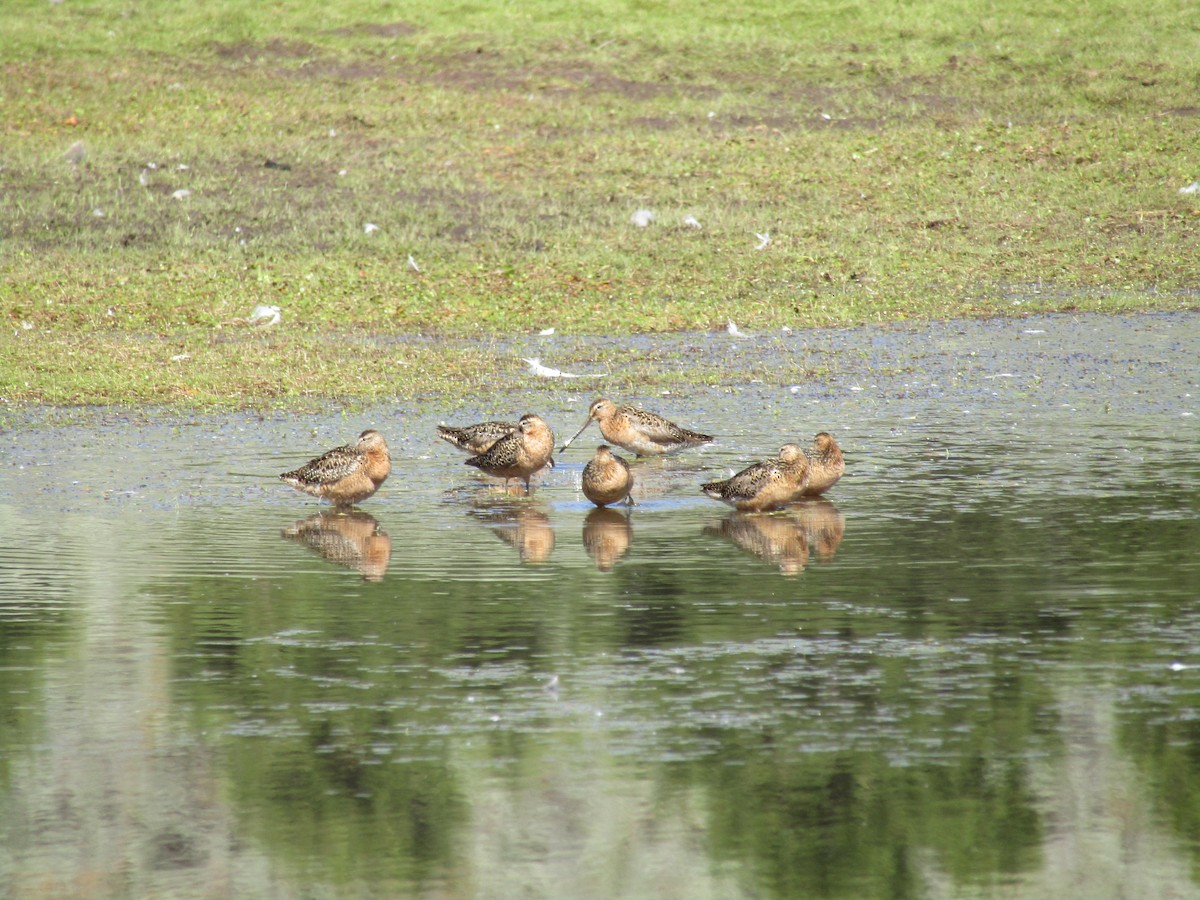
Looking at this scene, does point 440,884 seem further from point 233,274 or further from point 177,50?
point 177,50

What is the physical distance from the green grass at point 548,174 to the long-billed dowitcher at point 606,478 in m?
5.49

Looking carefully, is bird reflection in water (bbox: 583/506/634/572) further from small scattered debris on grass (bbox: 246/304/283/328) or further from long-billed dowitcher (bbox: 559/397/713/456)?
A: small scattered debris on grass (bbox: 246/304/283/328)

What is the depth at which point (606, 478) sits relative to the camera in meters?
12.7

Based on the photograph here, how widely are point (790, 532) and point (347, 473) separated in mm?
2949

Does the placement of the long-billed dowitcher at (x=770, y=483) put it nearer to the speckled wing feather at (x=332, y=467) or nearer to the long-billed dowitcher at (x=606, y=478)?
the long-billed dowitcher at (x=606, y=478)

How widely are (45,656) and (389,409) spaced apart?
27.3 ft

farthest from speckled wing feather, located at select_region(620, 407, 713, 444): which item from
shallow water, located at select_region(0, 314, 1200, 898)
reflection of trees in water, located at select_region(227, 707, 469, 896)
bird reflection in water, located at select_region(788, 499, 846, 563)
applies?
reflection of trees in water, located at select_region(227, 707, 469, 896)

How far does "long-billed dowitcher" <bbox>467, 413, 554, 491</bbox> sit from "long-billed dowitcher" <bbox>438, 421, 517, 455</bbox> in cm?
45

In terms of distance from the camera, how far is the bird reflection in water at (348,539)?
11.0 metres

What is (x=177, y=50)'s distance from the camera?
39.4 meters

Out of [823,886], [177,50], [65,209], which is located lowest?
[823,886]

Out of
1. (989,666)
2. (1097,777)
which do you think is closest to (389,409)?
(989,666)

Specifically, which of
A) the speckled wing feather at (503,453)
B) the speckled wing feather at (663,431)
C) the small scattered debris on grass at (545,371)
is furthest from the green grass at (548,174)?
the speckled wing feather at (503,453)

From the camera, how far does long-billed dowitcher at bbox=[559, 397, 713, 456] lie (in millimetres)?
15133
